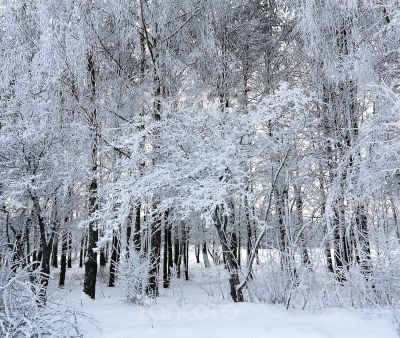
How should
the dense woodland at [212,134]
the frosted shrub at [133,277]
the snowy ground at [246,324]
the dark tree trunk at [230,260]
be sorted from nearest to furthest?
the snowy ground at [246,324] → the dense woodland at [212,134] → the dark tree trunk at [230,260] → the frosted shrub at [133,277]

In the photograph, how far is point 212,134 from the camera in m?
6.12

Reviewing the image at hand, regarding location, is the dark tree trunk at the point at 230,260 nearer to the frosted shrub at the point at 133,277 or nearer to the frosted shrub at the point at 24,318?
the frosted shrub at the point at 133,277

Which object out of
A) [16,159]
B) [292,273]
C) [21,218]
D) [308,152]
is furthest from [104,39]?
[292,273]

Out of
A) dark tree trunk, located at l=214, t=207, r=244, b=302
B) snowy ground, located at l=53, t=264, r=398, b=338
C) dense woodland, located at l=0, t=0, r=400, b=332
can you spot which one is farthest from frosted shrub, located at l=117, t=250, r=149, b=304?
dark tree trunk, located at l=214, t=207, r=244, b=302

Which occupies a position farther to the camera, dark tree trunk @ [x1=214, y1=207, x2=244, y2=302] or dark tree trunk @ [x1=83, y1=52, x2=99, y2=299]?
dark tree trunk @ [x1=83, y1=52, x2=99, y2=299]

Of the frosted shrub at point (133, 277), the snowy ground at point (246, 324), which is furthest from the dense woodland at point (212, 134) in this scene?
the snowy ground at point (246, 324)

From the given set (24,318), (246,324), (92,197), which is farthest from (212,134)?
(92,197)

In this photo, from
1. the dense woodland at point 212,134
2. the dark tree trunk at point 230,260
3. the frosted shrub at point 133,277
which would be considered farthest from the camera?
the frosted shrub at point 133,277

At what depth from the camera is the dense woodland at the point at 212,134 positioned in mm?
5219

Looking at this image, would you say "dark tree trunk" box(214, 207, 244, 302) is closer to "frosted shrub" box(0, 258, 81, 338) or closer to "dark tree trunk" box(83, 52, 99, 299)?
"frosted shrub" box(0, 258, 81, 338)

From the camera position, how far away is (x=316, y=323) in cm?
407

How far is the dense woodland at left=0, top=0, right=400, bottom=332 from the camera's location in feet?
17.1

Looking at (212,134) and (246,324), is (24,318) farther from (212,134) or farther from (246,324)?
(212,134)

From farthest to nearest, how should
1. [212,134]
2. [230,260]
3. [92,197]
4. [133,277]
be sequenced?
1. [92,197]
2. [133,277]
3. [212,134]
4. [230,260]
